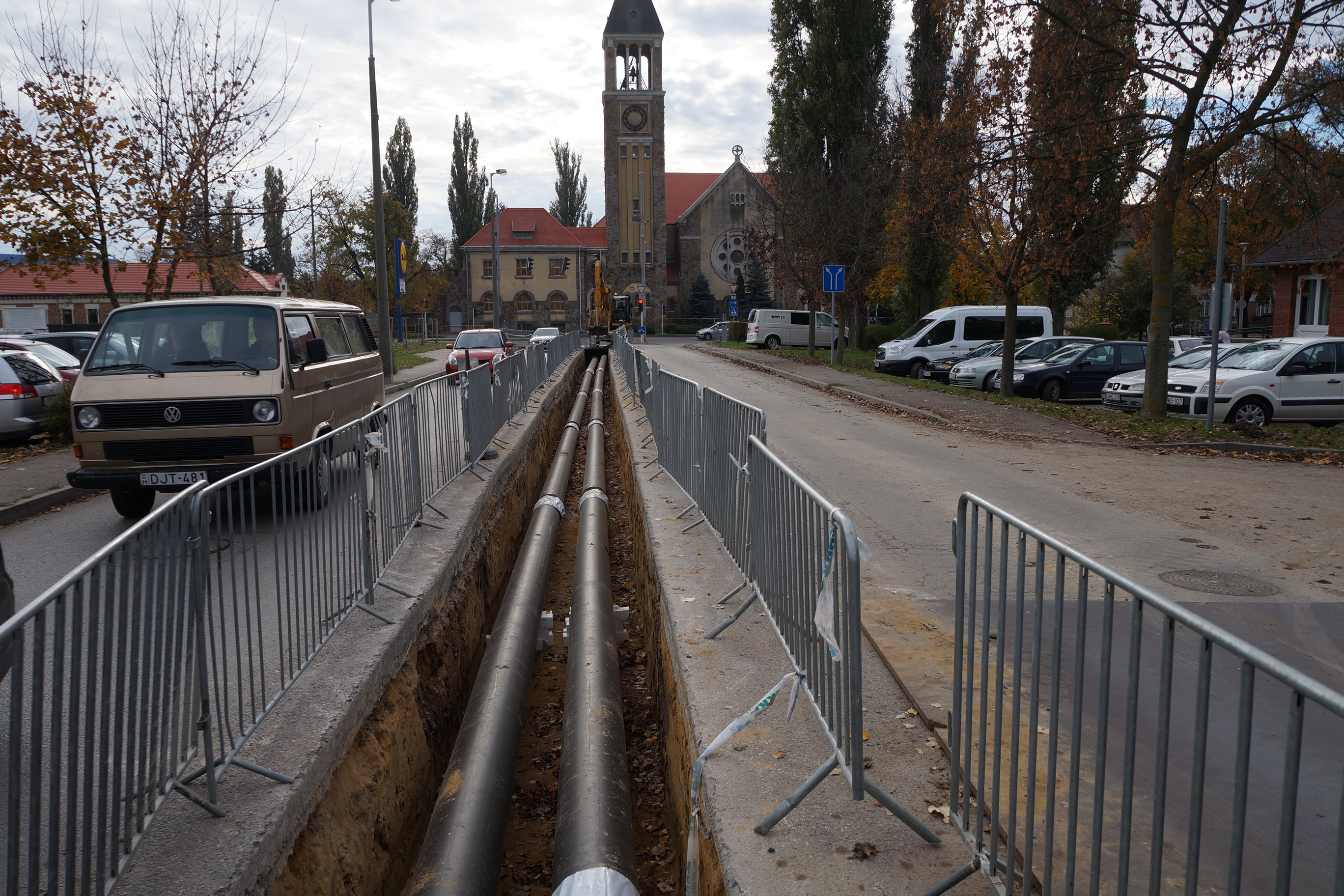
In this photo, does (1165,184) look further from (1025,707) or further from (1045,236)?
(1025,707)

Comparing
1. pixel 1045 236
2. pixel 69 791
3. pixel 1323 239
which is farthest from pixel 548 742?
pixel 1323 239

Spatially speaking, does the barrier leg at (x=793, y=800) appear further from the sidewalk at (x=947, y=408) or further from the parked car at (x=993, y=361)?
the parked car at (x=993, y=361)

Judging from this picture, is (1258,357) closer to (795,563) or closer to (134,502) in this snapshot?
(795,563)

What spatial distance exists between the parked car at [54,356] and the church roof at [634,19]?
6003 cm

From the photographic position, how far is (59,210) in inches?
587

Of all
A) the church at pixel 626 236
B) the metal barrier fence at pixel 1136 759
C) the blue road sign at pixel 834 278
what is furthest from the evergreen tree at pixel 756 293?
the metal barrier fence at pixel 1136 759

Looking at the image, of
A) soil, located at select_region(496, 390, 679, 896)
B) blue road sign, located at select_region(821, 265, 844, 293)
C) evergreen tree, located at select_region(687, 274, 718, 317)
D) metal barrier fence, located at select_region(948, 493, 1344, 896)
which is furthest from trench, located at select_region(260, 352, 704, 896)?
evergreen tree, located at select_region(687, 274, 718, 317)

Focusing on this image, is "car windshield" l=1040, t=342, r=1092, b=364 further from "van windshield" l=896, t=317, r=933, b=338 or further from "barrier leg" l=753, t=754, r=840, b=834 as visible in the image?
"barrier leg" l=753, t=754, r=840, b=834

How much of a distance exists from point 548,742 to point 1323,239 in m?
25.1

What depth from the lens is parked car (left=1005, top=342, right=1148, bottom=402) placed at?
2166cm

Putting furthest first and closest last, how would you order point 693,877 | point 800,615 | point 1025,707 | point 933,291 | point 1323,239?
point 933,291
point 1323,239
point 1025,707
point 800,615
point 693,877

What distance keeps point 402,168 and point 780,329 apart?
41.4m

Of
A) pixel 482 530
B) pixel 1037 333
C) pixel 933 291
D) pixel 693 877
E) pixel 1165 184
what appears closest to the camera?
pixel 693 877

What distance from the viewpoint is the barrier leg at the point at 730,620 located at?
5253 millimetres
